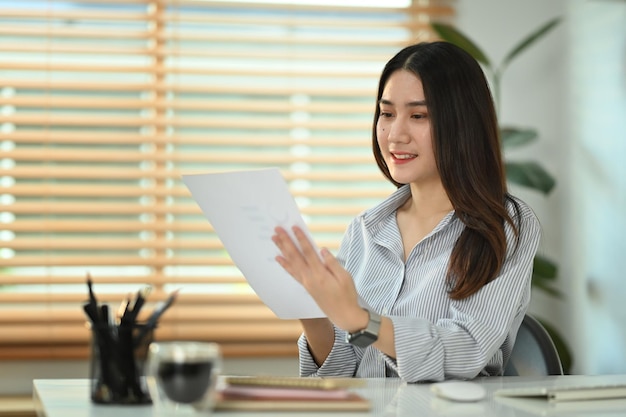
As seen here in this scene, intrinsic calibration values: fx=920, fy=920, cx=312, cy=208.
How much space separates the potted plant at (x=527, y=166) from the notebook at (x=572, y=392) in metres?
1.62

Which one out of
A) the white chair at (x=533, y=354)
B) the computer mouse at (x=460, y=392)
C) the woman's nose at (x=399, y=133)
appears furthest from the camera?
the woman's nose at (x=399, y=133)

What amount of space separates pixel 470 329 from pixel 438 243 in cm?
25

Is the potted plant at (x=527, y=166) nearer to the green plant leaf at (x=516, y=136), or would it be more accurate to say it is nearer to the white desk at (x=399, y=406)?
the green plant leaf at (x=516, y=136)

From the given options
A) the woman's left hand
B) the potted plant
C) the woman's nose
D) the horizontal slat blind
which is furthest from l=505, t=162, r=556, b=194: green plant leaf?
the woman's left hand

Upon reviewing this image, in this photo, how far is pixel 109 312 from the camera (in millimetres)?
1361

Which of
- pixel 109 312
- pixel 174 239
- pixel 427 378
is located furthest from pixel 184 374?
Result: pixel 174 239

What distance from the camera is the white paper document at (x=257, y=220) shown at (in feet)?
4.57

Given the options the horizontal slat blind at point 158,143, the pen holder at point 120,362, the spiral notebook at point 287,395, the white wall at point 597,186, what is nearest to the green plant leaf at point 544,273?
the white wall at point 597,186

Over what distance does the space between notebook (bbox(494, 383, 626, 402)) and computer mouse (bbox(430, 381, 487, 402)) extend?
5cm

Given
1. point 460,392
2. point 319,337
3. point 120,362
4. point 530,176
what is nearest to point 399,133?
point 319,337

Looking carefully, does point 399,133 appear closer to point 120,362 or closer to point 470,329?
point 470,329

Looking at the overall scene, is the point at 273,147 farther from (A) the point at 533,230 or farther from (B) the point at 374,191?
(A) the point at 533,230

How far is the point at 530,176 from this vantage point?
3.07 metres

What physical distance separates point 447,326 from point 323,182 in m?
1.68
